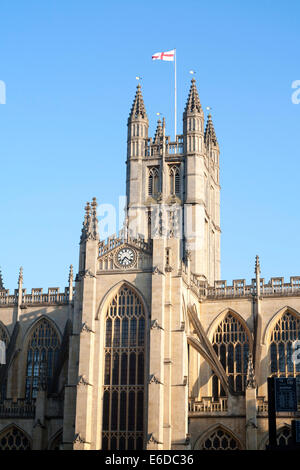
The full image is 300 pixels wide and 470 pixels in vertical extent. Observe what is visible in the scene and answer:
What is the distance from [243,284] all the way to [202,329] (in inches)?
242

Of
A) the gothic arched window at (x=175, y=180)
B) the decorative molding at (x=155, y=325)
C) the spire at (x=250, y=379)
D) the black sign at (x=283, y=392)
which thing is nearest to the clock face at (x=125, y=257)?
the decorative molding at (x=155, y=325)

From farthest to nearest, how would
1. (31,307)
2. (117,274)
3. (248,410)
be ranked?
1. (31,307)
2. (117,274)
3. (248,410)

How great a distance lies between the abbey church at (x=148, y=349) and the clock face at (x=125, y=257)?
0.27 ft

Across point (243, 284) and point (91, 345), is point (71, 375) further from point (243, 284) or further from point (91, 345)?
point (243, 284)

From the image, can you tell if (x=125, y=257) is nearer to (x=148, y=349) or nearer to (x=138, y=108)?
(x=148, y=349)

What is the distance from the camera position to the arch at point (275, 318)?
63938 millimetres

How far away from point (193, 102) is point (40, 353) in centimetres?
2815

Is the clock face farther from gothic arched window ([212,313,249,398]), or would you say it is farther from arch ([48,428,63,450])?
arch ([48,428,63,450])

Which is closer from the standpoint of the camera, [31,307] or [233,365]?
[233,365]

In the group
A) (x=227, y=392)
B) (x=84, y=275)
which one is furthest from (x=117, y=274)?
(x=227, y=392)

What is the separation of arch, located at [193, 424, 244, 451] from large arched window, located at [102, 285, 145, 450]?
14.6 feet

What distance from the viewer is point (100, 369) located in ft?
192

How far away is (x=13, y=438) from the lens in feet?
205

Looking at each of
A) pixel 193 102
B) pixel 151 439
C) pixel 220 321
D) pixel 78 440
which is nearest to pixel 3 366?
pixel 78 440
